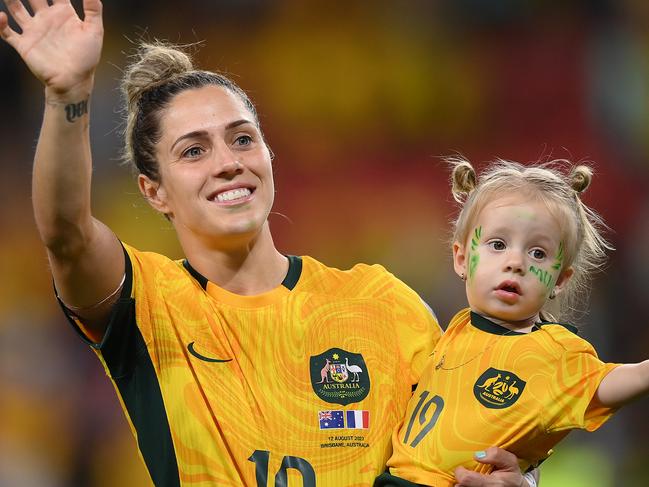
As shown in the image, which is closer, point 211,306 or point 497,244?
point 497,244

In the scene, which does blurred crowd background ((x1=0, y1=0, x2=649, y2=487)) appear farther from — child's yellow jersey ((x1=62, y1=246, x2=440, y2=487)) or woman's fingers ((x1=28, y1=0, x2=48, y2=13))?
woman's fingers ((x1=28, y1=0, x2=48, y2=13))

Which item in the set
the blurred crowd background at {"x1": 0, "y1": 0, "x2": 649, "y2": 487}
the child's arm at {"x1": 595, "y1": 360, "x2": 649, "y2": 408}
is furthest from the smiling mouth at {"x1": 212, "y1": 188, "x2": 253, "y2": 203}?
the blurred crowd background at {"x1": 0, "y1": 0, "x2": 649, "y2": 487}

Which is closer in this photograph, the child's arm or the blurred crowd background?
the child's arm

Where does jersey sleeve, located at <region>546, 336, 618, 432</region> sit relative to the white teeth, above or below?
below

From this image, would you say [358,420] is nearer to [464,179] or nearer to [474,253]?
[474,253]

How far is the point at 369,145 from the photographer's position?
790 cm

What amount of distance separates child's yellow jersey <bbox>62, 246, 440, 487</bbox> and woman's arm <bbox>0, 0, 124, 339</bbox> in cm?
37

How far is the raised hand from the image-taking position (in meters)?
2.58

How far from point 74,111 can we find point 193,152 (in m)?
0.70

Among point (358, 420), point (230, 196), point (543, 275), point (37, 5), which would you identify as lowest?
point (358, 420)

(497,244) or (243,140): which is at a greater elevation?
(243,140)

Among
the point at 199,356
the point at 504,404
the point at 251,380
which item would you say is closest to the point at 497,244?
the point at 504,404

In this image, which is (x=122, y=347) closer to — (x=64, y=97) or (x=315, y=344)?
(x=315, y=344)

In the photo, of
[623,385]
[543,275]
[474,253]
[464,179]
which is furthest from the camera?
[464,179]
